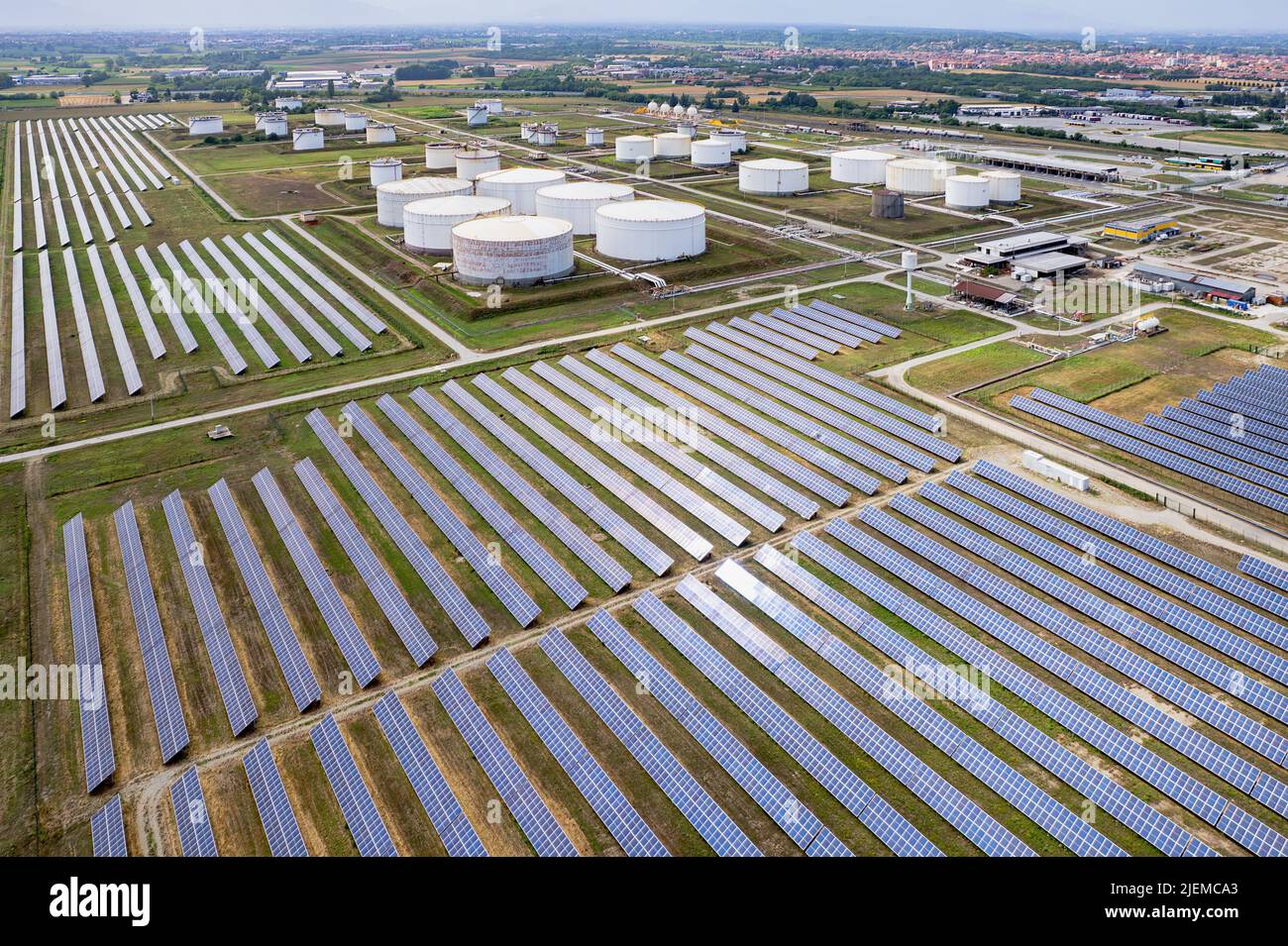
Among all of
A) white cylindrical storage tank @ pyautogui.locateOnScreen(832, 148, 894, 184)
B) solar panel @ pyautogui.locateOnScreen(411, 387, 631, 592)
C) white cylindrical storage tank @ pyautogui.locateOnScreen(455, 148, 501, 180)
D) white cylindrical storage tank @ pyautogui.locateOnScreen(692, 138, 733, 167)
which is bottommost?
solar panel @ pyautogui.locateOnScreen(411, 387, 631, 592)

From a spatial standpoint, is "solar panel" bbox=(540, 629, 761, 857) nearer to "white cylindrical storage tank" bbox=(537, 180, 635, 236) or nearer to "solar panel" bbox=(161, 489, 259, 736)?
"solar panel" bbox=(161, 489, 259, 736)

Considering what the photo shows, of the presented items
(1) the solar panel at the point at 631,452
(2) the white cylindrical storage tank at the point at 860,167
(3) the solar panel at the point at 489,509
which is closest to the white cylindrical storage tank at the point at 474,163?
(2) the white cylindrical storage tank at the point at 860,167

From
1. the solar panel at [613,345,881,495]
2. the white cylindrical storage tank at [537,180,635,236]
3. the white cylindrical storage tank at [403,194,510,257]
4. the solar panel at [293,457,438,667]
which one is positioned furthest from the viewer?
the white cylindrical storage tank at [537,180,635,236]

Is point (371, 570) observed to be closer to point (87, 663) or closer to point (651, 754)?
point (87, 663)

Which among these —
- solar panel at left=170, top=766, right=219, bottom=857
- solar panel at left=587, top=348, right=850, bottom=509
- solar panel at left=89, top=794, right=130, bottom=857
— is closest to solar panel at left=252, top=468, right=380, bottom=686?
solar panel at left=170, top=766, right=219, bottom=857

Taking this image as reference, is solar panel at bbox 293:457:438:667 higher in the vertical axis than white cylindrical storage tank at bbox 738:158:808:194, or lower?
lower
